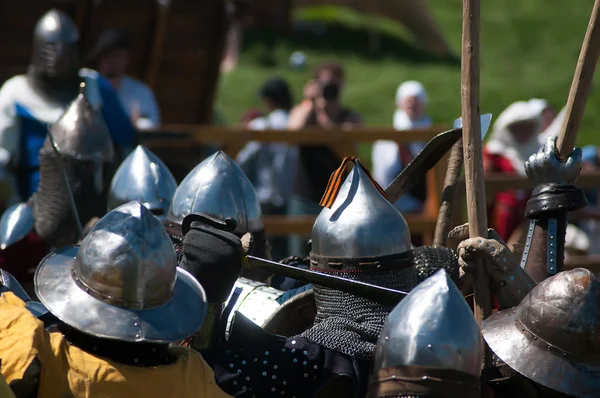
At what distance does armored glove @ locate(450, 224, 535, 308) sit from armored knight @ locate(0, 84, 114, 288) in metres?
2.24

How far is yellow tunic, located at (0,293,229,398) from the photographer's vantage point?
9.40 feet

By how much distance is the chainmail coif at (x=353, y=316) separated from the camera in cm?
356

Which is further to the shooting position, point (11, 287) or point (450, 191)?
point (450, 191)

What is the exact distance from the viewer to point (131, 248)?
3074mm

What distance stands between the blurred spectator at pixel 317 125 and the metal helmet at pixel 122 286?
17.3 feet

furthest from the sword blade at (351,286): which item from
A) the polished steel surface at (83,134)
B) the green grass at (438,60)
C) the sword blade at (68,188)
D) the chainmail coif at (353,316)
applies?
the green grass at (438,60)

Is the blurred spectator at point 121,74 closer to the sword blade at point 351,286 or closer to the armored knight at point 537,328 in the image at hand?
the sword blade at point 351,286

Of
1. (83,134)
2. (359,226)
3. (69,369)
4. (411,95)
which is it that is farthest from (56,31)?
(69,369)

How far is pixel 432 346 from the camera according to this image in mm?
2902

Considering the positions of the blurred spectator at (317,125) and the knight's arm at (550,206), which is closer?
the knight's arm at (550,206)

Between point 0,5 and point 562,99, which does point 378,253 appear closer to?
point 0,5

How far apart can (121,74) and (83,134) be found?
2783 mm

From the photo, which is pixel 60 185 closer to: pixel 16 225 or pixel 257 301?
pixel 16 225

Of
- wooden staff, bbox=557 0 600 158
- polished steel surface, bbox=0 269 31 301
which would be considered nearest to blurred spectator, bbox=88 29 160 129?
polished steel surface, bbox=0 269 31 301
